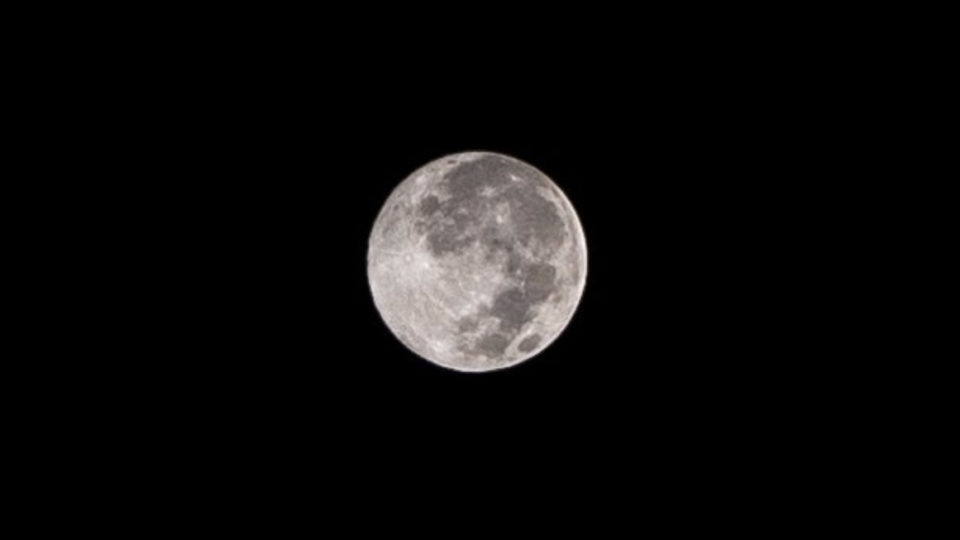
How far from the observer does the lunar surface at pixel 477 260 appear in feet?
18.2

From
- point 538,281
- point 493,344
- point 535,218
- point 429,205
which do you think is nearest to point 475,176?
point 429,205

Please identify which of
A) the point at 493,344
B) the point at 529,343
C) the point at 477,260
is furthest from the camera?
the point at 529,343

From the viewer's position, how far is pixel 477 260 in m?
5.51

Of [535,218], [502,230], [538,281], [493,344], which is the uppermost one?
[535,218]

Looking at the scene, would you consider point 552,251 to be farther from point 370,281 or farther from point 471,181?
point 370,281

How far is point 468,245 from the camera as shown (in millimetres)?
5520

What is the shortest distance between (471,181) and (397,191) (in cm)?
67

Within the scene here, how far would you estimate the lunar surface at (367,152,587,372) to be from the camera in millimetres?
5555

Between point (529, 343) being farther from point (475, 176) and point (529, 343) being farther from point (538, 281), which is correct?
point (475, 176)

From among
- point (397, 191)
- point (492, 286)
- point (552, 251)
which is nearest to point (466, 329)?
point (492, 286)

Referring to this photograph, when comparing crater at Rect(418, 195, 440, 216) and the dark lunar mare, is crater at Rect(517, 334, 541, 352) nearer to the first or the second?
the dark lunar mare

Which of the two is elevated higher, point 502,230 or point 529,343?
point 502,230

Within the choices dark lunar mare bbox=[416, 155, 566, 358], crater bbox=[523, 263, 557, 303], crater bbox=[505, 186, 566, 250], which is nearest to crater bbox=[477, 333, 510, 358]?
dark lunar mare bbox=[416, 155, 566, 358]

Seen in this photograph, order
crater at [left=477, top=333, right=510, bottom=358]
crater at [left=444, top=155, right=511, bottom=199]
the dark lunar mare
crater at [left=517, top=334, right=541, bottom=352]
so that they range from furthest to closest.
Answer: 1. crater at [left=517, top=334, right=541, bottom=352]
2. crater at [left=477, top=333, right=510, bottom=358]
3. crater at [left=444, top=155, right=511, bottom=199]
4. the dark lunar mare
